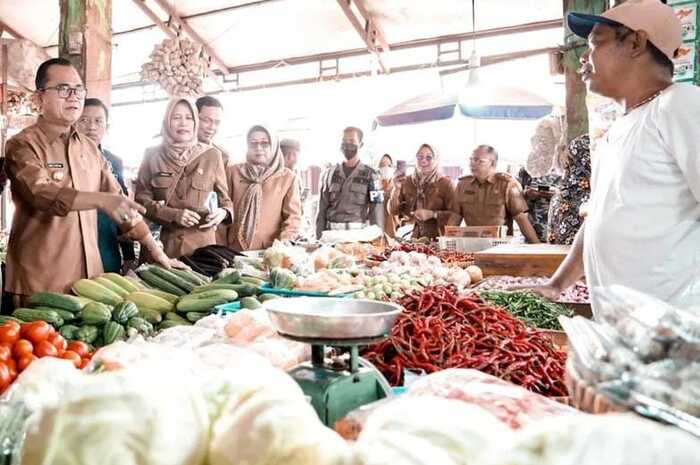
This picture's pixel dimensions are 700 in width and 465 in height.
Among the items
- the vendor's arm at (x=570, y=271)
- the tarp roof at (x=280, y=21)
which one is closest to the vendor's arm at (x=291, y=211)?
the vendor's arm at (x=570, y=271)

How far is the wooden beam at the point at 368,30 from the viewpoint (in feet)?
32.6

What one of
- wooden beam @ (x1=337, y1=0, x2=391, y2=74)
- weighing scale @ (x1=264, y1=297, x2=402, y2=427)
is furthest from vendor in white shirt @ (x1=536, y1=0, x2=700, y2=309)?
wooden beam @ (x1=337, y1=0, x2=391, y2=74)

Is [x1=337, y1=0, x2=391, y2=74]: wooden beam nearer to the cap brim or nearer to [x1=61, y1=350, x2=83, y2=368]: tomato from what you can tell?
the cap brim

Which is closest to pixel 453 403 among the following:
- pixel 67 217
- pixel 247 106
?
pixel 67 217

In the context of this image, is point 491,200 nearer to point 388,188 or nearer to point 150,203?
point 388,188

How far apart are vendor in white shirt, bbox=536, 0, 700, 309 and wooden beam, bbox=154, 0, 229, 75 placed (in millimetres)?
8626

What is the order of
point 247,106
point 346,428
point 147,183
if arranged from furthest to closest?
1. point 247,106
2. point 147,183
3. point 346,428

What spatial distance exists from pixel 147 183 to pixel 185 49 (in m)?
1.90

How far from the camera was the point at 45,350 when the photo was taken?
7.30 ft

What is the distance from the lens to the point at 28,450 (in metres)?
0.79

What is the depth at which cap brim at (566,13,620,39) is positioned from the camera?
2.41m

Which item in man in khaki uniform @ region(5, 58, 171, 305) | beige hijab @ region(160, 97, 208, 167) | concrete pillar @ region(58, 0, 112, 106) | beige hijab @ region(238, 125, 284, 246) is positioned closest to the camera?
man in khaki uniform @ region(5, 58, 171, 305)

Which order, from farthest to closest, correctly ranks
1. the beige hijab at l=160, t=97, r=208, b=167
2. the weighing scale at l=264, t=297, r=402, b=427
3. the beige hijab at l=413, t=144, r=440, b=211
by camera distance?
the beige hijab at l=413, t=144, r=440, b=211
the beige hijab at l=160, t=97, r=208, b=167
the weighing scale at l=264, t=297, r=402, b=427

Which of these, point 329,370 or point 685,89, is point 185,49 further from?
point 329,370
